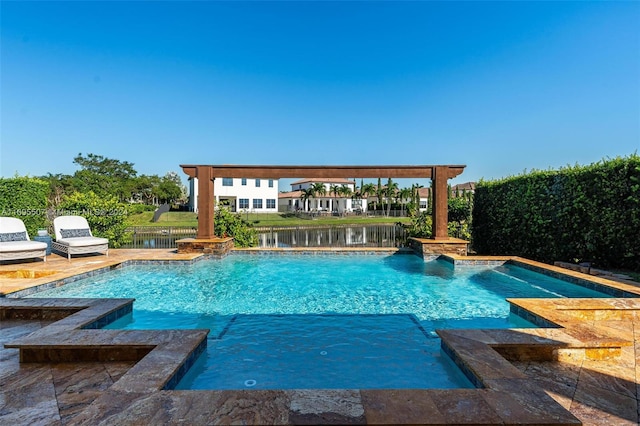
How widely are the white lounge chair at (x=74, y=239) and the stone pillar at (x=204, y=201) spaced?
2554 millimetres

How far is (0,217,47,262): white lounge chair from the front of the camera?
7453mm

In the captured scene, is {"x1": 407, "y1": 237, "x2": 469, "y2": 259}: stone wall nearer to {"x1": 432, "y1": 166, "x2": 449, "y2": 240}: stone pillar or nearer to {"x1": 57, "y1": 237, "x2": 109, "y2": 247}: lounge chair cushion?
{"x1": 432, "y1": 166, "x2": 449, "y2": 240}: stone pillar

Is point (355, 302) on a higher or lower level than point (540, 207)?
lower

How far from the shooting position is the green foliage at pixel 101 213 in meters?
11.2

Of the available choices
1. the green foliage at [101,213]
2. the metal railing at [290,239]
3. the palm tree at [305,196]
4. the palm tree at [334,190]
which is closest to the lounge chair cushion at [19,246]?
the green foliage at [101,213]

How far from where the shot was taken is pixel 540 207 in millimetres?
9078

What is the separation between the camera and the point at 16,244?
7.66 meters

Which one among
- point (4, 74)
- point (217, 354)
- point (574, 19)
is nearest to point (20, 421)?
point (217, 354)

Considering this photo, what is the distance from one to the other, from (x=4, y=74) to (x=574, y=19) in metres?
20.0

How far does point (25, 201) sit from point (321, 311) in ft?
37.4

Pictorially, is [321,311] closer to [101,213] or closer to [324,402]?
[324,402]

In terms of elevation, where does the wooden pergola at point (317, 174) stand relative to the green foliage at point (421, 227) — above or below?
above

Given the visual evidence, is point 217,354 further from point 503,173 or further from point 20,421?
point 503,173

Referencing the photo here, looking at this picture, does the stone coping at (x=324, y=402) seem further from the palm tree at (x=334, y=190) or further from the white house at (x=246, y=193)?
the palm tree at (x=334, y=190)
